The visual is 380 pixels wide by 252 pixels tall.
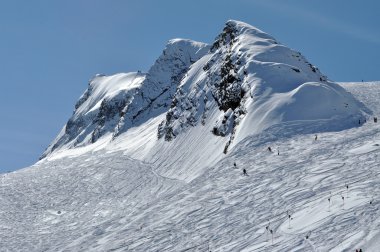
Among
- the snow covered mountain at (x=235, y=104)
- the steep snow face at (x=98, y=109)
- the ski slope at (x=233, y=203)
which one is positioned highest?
the steep snow face at (x=98, y=109)

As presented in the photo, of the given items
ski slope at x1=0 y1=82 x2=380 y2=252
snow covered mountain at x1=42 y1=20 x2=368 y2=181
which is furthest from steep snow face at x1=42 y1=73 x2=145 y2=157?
ski slope at x1=0 y1=82 x2=380 y2=252

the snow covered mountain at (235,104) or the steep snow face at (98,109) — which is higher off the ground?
the steep snow face at (98,109)

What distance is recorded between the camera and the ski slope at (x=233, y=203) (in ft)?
67.9

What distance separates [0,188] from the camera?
5478cm

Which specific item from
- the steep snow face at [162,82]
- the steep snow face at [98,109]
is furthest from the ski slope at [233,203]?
the steep snow face at [98,109]

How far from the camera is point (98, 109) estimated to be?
383 feet

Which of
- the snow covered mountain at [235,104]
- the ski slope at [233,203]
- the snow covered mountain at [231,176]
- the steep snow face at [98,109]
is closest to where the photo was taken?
the ski slope at [233,203]

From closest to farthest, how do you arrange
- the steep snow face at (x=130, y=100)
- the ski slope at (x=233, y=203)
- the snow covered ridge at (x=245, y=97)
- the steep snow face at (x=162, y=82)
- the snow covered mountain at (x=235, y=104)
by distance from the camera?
1. the ski slope at (x=233, y=203)
2. the snow covered mountain at (x=235, y=104)
3. the snow covered ridge at (x=245, y=97)
4. the steep snow face at (x=162, y=82)
5. the steep snow face at (x=130, y=100)

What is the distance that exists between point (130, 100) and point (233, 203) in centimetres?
7667

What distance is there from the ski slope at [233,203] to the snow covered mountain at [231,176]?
9cm

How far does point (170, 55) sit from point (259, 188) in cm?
8138

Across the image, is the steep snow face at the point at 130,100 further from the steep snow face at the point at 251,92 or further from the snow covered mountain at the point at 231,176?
the steep snow face at the point at 251,92

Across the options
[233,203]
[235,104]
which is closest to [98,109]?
[235,104]

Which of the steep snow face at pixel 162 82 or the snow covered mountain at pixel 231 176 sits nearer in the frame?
the snow covered mountain at pixel 231 176
